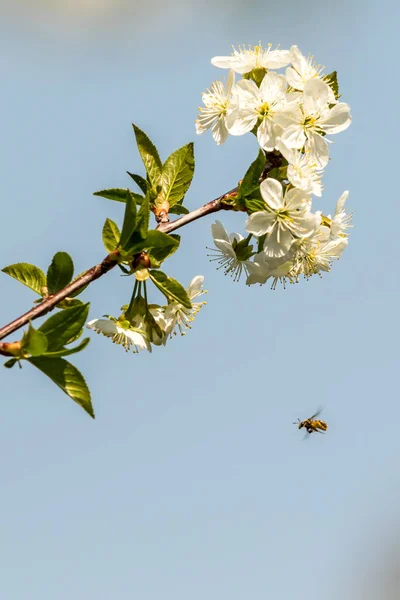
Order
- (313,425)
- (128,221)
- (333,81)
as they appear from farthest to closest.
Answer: (313,425) < (333,81) < (128,221)

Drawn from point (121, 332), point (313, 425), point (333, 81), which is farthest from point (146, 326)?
point (313, 425)

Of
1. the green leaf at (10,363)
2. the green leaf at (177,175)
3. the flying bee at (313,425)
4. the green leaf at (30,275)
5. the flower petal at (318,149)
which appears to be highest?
the flying bee at (313,425)

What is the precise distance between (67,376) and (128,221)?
444mm

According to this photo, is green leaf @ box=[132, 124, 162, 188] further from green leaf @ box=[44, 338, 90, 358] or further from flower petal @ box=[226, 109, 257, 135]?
green leaf @ box=[44, 338, 90, 358]

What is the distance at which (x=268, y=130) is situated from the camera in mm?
2520

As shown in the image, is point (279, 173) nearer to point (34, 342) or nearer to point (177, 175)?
point (177, 175)

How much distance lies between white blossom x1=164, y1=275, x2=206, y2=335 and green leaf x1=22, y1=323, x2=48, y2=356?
78 centimetres

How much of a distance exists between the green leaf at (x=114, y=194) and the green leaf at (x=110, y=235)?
0.34m

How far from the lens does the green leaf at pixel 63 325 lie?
6.69 feet

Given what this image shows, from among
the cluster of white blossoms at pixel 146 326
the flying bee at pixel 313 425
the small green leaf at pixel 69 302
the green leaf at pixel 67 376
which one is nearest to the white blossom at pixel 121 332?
the cluster of white blossoms at pixel 146 326

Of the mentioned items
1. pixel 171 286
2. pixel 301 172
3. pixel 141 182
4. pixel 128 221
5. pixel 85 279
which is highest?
pixel 301 172

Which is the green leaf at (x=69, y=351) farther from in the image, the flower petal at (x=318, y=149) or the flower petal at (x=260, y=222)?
the flower petal at (x=318, y=149)

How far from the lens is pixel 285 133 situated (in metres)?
2.49

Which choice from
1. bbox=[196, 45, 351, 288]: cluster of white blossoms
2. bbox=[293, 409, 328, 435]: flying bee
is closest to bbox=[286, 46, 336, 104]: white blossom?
bbox=[196, 45, 351, 288]: cluster of white blossoms
